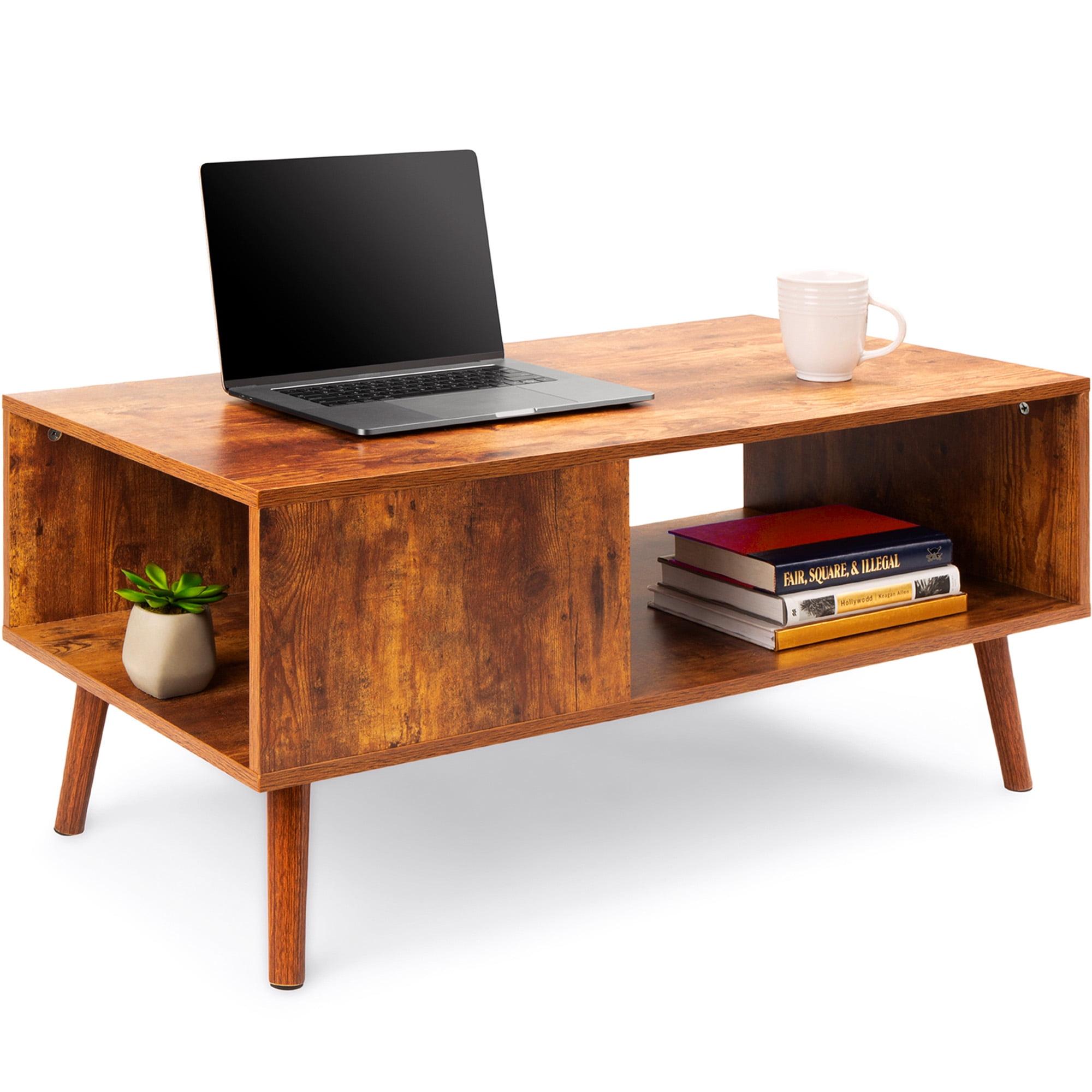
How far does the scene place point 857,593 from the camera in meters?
2.67

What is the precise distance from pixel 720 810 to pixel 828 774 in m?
0.23

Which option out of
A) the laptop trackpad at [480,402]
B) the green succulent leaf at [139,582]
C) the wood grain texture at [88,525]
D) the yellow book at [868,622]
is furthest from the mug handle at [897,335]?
the green succulent leaf at [139,582]

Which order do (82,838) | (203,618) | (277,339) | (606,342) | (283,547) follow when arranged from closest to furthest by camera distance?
(283,547), (203,618), (277,339), (82,838), (606,342)

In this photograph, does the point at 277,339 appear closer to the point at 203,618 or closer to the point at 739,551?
the point at 203,618

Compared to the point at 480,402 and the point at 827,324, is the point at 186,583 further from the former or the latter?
the point at 827,324

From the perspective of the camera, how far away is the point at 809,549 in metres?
2.71

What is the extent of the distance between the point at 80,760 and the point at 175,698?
41cm

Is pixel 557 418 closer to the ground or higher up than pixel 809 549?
higher up

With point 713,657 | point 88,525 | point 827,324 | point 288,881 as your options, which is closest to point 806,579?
point 713,657

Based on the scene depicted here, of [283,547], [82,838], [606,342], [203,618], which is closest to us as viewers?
[283,547]

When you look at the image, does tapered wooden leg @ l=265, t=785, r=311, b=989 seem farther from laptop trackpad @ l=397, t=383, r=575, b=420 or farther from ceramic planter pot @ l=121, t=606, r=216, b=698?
laptop trackpad @ l=397, t=383, r=575, b=420

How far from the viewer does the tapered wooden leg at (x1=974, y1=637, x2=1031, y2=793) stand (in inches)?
113

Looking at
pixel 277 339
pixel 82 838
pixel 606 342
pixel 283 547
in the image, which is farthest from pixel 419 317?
pixel 82 838

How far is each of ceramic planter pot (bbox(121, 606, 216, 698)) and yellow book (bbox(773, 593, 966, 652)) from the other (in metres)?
0.74
